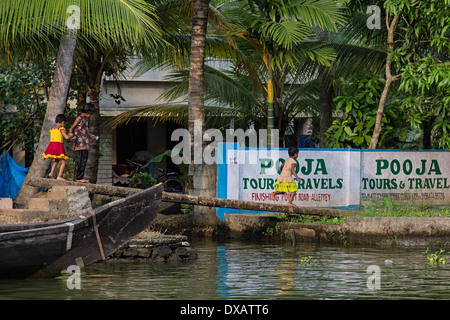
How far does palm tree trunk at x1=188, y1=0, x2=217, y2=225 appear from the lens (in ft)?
55.4

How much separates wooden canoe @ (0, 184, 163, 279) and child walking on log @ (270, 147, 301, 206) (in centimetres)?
467

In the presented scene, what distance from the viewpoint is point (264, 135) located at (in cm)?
2383

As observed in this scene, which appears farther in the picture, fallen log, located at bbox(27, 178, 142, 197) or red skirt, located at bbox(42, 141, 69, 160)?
red skirt, located at bbox(42, 141, 69, 160)

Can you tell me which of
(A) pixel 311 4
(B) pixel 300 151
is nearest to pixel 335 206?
(B) pixel 300 151

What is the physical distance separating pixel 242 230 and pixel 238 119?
26.0ft

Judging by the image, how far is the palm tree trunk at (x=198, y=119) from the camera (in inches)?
665

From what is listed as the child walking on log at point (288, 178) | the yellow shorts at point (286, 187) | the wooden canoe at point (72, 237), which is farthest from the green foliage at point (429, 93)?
the wooden canoe at point (72, 237)

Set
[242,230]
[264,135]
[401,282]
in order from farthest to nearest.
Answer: [264,135], [242,230], [401,282]

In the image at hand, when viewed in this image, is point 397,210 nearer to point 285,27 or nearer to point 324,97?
point 285,27

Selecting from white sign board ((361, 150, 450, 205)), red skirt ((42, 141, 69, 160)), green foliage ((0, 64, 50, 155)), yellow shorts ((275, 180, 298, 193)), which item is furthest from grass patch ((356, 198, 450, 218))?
green foliage ((0, 64, 50, 155))

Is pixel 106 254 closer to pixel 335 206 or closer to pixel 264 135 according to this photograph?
pixel 335 206

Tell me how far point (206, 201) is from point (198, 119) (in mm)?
2783

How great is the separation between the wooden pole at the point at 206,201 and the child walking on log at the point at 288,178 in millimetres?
811

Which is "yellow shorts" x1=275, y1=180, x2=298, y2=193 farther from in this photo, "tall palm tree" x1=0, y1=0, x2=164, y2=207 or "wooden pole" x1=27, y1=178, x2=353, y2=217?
"tall palm tree" x1=0, y1=0, x2=164, y2=207
